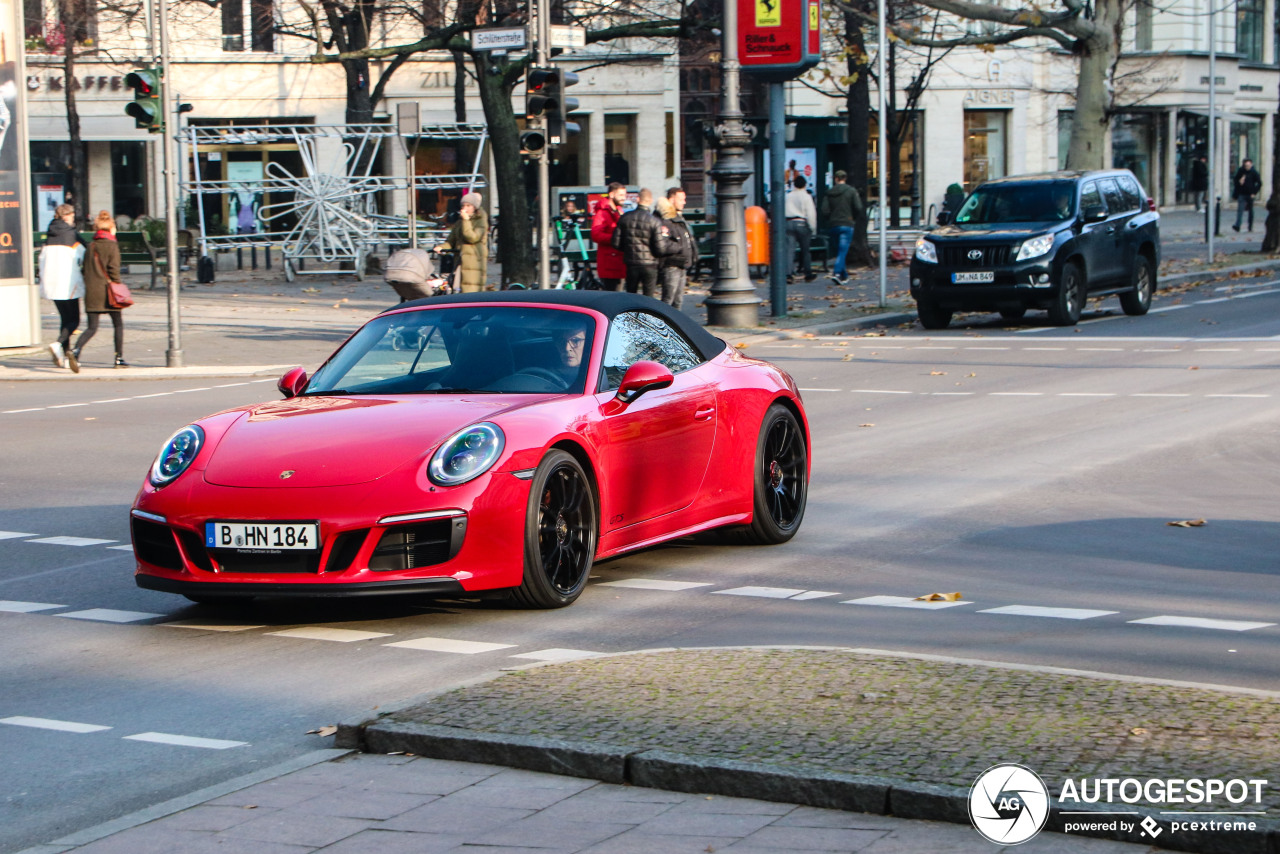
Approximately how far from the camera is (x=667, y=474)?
839 cm

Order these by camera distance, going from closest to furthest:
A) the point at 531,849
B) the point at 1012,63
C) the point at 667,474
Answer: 1. the point at 531,849
2. the point at 667,474
3. the point at 1012,63

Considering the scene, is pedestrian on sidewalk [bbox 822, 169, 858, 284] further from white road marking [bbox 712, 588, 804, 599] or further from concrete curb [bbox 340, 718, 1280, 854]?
concrete curb [bbox 340, 718, 1280, 854]

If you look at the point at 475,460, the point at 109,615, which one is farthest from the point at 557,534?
the point at 109,615

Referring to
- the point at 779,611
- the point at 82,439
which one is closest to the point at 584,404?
the point at 779,611

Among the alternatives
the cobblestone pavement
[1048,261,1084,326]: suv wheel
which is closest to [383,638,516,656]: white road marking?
the cobblestone pavement

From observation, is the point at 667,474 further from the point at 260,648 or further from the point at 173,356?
the point at 173,356

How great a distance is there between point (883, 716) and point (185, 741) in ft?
7.18

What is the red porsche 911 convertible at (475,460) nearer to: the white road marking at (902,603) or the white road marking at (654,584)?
the white road marking at (654,584)

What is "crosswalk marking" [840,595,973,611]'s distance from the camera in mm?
7664

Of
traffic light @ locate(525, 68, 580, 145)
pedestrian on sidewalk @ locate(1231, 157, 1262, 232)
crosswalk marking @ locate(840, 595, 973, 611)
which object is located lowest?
crosswalk marking @ locate(840, 595, 973, 611)

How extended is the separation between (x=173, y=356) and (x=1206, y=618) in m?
15.8

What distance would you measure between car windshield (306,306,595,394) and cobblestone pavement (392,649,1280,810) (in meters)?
2.16

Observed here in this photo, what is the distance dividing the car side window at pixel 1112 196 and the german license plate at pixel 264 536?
1965cm

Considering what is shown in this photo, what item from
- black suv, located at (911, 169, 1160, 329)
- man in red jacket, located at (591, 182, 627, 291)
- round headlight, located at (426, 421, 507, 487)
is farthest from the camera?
black suv, located at (911, 169, 1160, 329)
